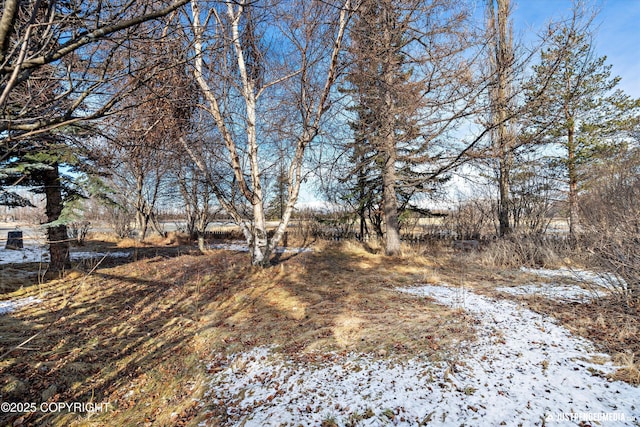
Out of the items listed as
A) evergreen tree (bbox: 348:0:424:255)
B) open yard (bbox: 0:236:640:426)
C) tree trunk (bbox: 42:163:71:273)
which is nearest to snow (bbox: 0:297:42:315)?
open yard (bbox: 0:236:640:426)

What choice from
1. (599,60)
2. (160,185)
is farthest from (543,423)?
(599,60)

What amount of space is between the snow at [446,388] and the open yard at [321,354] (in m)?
0.02

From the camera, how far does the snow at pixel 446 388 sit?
2.39 meters

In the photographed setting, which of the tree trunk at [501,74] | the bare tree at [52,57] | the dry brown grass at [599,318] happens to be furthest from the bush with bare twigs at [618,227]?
the bare tree at [52,57]

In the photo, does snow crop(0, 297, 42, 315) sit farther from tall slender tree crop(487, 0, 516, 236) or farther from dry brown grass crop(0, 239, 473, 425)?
tall slender tree crop(487, 0, 516, 236)

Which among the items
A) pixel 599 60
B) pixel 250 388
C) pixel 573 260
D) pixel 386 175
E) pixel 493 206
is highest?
pixel 599 60

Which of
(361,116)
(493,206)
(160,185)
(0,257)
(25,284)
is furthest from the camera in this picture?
(160,185)

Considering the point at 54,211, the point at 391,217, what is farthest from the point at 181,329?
the point at 391,217

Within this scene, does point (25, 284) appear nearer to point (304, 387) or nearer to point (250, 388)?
point (250, 388)

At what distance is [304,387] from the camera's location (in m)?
2.96

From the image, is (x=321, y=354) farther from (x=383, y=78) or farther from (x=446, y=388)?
(x=383, y=78)

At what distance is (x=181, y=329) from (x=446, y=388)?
3.90m

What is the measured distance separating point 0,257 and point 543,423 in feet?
44.7

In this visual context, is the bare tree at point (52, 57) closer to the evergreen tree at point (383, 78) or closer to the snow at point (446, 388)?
the snow at point (446, 388)
